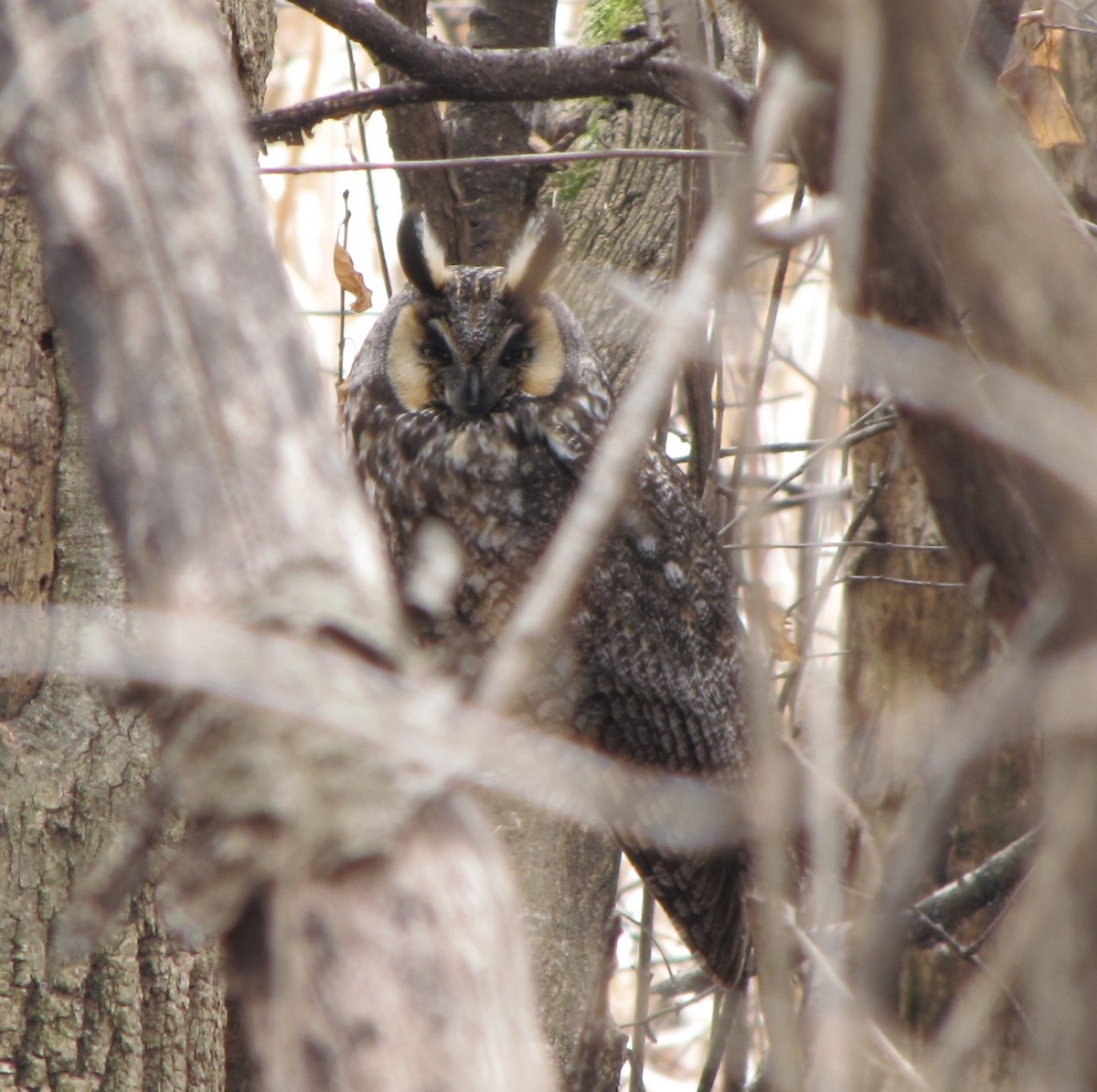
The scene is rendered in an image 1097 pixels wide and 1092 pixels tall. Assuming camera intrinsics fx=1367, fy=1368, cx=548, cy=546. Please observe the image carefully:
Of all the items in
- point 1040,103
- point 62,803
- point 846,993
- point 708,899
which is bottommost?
point 708,899

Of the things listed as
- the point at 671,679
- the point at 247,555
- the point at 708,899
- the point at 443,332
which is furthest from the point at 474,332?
the point at 247,555

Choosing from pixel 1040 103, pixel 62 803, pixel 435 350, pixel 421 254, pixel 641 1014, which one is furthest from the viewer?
pixel 435 350

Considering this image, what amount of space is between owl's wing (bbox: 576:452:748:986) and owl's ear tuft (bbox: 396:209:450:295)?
0.55m

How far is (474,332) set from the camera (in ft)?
8.61

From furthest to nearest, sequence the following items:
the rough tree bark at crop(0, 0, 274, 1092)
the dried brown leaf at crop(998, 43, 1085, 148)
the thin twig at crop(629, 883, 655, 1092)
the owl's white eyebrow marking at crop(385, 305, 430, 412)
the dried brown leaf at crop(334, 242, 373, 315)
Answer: the owl's white eyebrow marking at crop(385, 305, 430, 412) → the dried brown leaf at crop(334, 242, 373, 315) → the thin twig at crop(629, 883, 655, 1092) → the dried brown leaf at crop(998, 43, 1085, 148) → the rough tree bark at crop(0, 0, 274, 1092)

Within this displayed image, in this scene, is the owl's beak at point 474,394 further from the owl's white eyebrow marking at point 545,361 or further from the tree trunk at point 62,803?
the tree trunk at point 62,803

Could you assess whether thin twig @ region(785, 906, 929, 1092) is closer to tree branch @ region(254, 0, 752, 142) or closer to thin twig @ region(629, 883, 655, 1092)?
thin twig @ region(629, 883, 655, 1092)

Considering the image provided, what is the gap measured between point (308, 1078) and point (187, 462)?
350 millimetres

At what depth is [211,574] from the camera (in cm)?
79

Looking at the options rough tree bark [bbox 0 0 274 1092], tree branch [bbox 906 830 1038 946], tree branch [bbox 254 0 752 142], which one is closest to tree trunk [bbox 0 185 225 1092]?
rough tree bark [bbox 0 0 274 1092]

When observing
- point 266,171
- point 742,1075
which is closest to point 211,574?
point 266,171

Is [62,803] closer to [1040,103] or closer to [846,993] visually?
[846,993]

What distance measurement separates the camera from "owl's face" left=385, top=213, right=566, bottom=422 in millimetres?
2609

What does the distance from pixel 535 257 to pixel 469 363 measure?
0.81 feet
